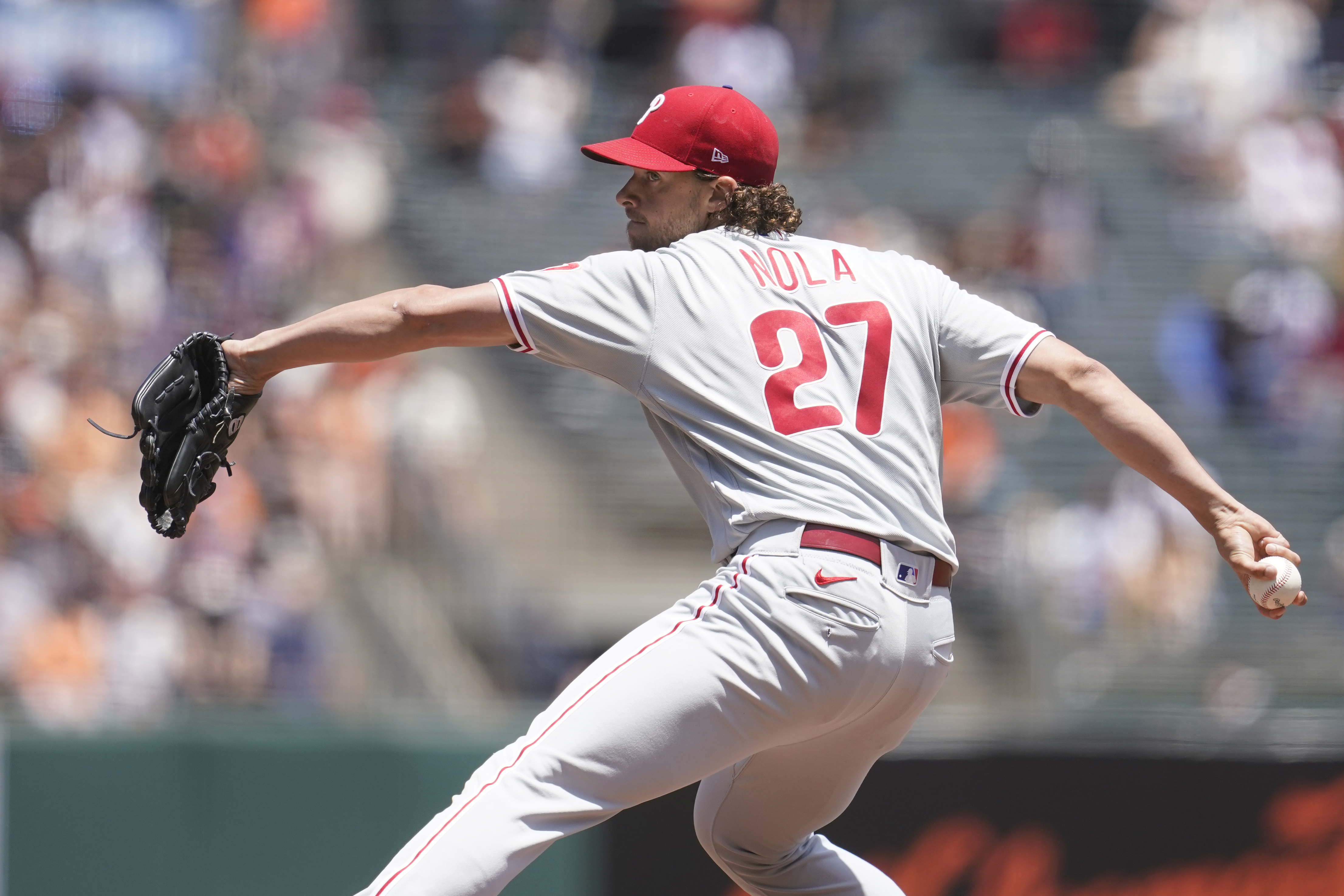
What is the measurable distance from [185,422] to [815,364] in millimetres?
1269

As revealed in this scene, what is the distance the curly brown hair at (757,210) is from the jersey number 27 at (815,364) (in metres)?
0.31

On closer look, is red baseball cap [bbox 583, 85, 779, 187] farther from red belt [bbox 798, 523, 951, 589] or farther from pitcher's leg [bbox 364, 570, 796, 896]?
pitcher's leg [bbox 364, 570, 796, 896]

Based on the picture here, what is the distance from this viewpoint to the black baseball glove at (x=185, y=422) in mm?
3199

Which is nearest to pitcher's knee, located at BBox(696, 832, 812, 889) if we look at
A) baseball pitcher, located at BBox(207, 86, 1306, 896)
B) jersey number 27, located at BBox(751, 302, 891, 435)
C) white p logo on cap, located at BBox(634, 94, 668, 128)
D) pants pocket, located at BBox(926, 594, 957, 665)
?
baseball pitcher, located at BBox(207, 86, 1306, 896)

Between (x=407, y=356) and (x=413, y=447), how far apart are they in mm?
974

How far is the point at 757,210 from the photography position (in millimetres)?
3379

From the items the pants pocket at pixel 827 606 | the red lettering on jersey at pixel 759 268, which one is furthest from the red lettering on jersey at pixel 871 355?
the pants pocket at pixel 827 606

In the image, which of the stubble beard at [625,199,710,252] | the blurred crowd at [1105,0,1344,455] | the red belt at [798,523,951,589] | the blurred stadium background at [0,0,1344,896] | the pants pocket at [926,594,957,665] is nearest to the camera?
the red belt at [798,523,951,589]

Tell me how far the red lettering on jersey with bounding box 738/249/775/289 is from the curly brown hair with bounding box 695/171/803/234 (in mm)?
144

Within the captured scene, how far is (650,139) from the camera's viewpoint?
11.0 ft

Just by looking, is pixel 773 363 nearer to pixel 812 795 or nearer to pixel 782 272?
pixel 782 272

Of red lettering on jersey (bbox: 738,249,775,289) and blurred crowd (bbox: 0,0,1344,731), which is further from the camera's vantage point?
blurred crowd (bbox: 0,0,1344,731)

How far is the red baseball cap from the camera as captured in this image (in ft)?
10.8

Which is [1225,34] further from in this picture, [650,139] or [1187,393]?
[650,139]
